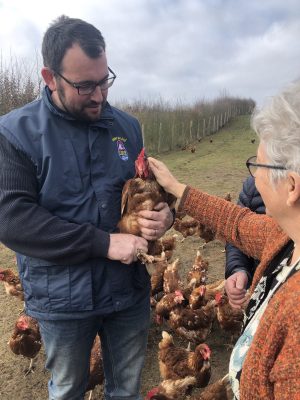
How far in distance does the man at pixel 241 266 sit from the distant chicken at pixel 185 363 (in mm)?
720

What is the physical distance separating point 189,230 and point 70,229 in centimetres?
478

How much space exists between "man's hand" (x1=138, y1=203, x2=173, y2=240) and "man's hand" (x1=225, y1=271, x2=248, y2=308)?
2.28 ft

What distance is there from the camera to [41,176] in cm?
182

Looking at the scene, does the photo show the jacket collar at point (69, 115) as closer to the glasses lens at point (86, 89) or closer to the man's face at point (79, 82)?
the man's face at point (79, 82)

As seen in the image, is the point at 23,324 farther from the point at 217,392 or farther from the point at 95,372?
the point at 217,392

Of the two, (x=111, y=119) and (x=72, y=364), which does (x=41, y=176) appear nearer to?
(x=111, y=119)

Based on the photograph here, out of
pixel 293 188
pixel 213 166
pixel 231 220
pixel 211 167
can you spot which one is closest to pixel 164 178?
pixel 231 220

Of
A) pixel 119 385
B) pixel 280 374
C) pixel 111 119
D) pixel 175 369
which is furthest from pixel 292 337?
pixel 175 369

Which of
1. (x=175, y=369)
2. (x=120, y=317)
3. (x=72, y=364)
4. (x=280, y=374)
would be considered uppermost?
(x=280, y=374)

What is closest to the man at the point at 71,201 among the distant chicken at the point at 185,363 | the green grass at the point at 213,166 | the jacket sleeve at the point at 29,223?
the jacket sleeve at the point at 29,223

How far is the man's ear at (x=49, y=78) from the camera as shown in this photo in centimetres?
190

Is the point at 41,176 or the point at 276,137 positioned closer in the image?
the point at 276,137

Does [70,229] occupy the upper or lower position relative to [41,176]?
lower

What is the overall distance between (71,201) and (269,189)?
100 centimetres
